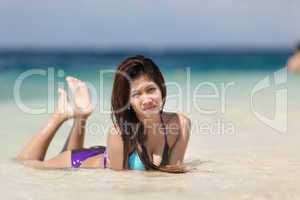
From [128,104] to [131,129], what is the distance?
0.17m

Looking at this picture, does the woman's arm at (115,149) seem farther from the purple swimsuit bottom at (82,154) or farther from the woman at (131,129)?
the purple swimsuit bottom at (82,154)

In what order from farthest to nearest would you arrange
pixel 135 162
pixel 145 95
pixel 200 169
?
pixel 200 169 < pixel 135 162 < pixel 145 95

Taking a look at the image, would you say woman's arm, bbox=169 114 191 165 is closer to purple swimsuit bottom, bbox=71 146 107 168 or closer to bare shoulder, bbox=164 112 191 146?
bare shoulder, bbox=164 112 191 146

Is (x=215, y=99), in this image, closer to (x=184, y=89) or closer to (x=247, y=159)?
(x=184, y=89)

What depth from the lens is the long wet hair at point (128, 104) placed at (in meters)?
3.41

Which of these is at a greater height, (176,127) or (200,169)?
(176,127)

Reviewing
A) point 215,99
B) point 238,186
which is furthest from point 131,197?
point 215,99

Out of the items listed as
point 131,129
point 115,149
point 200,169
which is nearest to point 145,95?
point 131,129

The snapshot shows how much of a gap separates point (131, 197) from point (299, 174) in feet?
3.60

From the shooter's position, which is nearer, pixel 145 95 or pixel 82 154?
pixel 145 95

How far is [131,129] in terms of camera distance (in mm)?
3594

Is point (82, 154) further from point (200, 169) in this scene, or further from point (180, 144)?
point (200, 169)

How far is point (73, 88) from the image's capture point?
13.0 feet

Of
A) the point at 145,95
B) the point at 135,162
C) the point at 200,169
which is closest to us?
the point at 145,95
